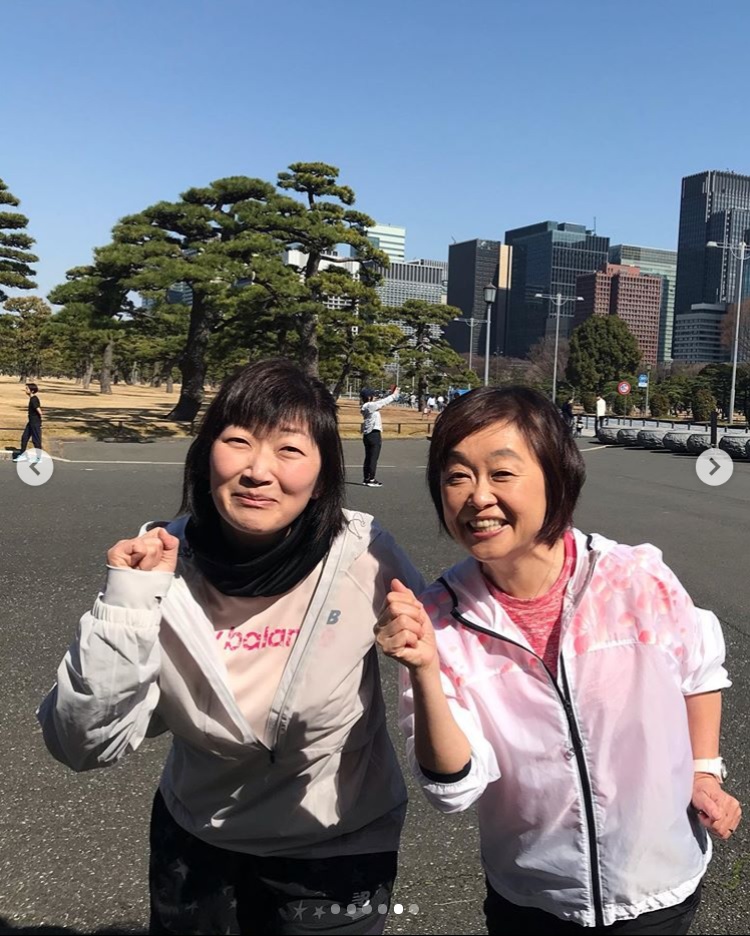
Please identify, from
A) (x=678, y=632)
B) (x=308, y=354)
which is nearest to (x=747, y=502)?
(x=678, y=632)

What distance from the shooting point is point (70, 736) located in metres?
1.33

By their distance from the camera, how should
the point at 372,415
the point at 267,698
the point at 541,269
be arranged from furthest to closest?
1. the point at 541,269
2. the point at 372,415
3. the point at 267,698

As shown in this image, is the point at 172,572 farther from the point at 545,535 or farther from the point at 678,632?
the point at 678,632

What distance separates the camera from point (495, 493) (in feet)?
4.52

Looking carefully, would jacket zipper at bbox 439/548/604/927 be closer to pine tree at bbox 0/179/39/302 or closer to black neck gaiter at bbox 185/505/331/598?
black neck gaiter at bbox 185/505/331/598

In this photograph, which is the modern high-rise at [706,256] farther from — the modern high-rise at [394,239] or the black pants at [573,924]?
the black pants at [573,924]

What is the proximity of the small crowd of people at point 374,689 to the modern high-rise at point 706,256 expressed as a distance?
9305cm

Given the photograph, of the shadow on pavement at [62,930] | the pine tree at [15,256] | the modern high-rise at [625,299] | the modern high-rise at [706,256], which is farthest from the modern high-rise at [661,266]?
the shadow on pavement at [62,930]

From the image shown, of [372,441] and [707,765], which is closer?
[707,765]

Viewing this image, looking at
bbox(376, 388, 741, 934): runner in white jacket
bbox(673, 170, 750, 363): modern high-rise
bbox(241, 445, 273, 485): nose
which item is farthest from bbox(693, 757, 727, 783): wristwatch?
bbox(673, 170, 750, 363): modern high-rise

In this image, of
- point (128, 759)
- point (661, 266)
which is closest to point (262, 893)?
point (128, 759)

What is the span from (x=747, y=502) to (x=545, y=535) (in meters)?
11.3

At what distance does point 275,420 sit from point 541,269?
520ft

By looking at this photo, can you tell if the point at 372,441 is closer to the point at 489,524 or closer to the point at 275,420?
the point at 275,420
